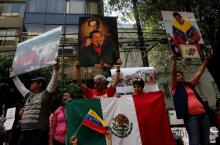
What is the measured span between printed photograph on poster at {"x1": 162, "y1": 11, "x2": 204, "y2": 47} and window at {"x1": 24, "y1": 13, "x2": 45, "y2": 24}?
14761 millimetres

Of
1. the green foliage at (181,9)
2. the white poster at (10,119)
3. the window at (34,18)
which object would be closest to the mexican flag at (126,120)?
the green foliage at (181,9)

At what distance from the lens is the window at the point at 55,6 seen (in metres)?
20.4

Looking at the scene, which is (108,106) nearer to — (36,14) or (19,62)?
(19,62)

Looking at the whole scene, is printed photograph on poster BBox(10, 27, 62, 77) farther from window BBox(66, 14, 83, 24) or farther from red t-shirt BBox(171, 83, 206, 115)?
window BBox(66, 14, 83, 24)

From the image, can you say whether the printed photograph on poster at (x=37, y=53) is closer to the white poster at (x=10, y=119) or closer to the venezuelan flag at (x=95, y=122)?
the venezuelan flag at (x=95, y=122)

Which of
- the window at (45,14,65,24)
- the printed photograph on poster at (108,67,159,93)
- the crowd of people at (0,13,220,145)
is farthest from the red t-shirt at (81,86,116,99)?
the window at (45,14,65,24)

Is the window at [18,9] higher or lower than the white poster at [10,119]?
higher

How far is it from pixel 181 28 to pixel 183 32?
0.13 metres

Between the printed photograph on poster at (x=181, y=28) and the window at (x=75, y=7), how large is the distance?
50.8ft

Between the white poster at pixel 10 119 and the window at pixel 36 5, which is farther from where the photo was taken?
the window at pixel 36 5

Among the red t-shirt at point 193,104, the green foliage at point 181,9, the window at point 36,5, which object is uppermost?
the window at point 36,5

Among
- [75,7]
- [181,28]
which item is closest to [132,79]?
[181,28]

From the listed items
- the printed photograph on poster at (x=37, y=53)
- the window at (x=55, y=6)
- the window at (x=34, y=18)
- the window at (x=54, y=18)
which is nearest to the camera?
the printed photograph on poster at (x=37, y=53)

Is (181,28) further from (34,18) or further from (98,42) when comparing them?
(34,18)
